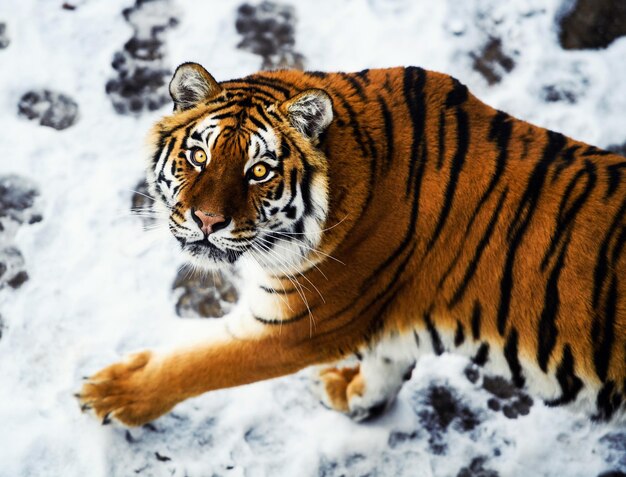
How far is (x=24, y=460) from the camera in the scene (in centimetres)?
171

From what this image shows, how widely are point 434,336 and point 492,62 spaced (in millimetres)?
1220

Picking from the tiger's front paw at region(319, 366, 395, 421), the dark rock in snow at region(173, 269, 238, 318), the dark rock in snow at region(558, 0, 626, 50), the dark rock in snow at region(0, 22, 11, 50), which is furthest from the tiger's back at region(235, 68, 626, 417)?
the dark rock in snow at region(0, 22, 11, 50)

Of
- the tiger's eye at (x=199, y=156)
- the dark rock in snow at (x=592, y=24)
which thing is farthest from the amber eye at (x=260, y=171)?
the dark rock in snow at (x=592, y=24)

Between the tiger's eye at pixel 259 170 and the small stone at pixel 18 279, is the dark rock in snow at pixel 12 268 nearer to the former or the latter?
the small stone at pixel 18 279

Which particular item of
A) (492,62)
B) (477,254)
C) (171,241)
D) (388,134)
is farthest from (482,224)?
(492,62)

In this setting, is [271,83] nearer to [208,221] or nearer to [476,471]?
[208,221]

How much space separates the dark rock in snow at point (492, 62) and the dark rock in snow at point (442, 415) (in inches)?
43.1

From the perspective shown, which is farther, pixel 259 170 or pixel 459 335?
pixel 459 335

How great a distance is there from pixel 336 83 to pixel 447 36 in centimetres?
108

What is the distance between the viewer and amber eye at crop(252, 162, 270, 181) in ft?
4.46

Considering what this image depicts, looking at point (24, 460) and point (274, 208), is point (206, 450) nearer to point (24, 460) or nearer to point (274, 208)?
point (24, 460)

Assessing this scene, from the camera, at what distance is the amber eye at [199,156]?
136 cm

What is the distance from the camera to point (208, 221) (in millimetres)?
1340

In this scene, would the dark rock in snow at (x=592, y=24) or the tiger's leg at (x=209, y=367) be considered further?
the dark rock in snow at (x=592, y=24)
